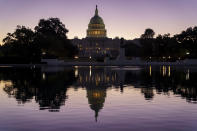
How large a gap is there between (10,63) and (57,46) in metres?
13.2

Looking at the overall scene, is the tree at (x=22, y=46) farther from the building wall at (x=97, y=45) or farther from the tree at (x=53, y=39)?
the building wall at (x=97, y=45)

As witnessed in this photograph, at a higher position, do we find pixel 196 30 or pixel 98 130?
pixel 196 30

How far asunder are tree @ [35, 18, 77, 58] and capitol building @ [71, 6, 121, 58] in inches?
2696

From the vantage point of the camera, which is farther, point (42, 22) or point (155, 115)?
point (42, 22)

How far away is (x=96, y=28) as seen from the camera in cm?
17825

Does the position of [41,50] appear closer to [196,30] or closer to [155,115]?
[196,30]

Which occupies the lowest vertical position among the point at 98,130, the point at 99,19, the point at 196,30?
the point at 98,130

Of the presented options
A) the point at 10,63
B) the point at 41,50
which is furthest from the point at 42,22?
the point at 10,63

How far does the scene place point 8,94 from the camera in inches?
746

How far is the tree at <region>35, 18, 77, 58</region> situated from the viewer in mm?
88562

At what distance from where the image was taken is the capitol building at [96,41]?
17812 cm

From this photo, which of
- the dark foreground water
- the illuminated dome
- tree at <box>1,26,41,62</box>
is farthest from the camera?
the illuminated dome

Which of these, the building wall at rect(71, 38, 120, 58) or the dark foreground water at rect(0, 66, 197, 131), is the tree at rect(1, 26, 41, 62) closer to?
the dark foreground water at rect(0, 66, 197, 131)

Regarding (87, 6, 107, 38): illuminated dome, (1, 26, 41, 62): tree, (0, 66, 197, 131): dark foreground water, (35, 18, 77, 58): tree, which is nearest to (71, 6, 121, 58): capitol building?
(87, 6, 107, 38): illuminated dome
